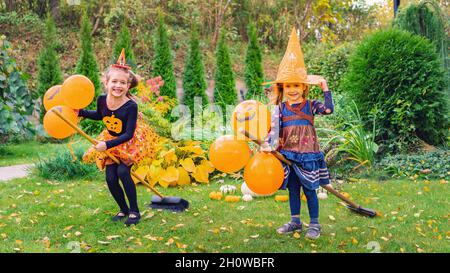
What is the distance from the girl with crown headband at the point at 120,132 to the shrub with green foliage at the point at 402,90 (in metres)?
3.58

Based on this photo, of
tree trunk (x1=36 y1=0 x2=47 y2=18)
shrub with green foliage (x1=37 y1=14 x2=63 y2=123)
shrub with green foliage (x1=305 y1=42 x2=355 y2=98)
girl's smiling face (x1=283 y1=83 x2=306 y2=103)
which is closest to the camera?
girl's smiling face (x1=283 y1=83 x2=306 y2=103)

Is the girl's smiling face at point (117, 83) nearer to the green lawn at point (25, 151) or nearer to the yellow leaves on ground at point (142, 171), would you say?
the yellow leaves on ground at point (142, 171)

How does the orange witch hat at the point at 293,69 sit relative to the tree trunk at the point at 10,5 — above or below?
below

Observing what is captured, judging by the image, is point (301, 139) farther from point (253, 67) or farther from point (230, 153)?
point (253, 67)

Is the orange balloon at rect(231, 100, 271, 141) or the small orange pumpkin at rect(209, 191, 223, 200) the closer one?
the orange balloon at rect(231, 100, 271, 141)

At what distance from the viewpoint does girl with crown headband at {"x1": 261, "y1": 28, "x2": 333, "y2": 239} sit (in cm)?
338

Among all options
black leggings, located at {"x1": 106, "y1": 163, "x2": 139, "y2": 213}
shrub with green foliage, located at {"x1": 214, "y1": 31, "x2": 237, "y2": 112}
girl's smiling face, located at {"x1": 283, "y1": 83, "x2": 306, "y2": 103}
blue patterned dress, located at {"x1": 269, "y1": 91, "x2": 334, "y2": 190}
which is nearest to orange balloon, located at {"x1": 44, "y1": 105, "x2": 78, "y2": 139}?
black leggings, located at {"x1": 106, "y1": 163, "x2": 139, "y2": 213}

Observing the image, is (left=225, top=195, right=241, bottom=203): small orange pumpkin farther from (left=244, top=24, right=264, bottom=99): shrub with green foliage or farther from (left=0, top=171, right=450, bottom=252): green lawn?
(left=244, top=24, right=264, bottom=99): shrub with green foliage

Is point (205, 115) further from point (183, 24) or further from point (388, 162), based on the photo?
point (183, 24)

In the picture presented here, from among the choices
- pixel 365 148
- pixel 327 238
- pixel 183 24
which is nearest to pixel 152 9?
pixel 183 24

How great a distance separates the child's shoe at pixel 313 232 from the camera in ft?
11.4

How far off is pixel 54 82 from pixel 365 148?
20.6ft

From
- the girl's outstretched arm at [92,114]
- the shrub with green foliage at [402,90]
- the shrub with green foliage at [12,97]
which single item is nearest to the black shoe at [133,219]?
the girl's outstretched arm at [92,114]

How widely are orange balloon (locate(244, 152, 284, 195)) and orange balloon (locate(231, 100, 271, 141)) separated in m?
0.17
